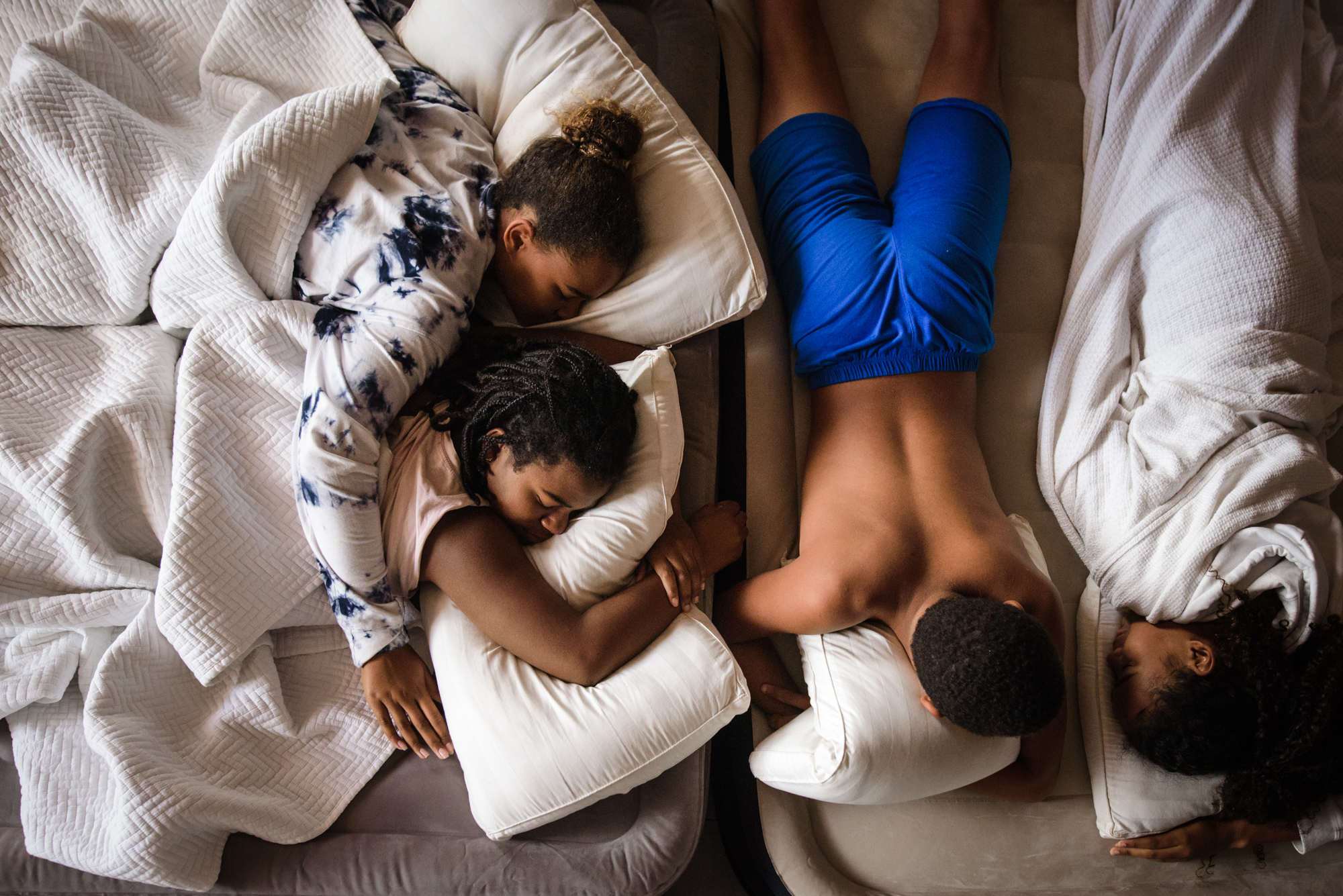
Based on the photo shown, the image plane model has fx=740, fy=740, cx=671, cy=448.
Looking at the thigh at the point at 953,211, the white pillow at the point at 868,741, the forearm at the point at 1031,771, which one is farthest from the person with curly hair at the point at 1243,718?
the thigh at the point at 953,211

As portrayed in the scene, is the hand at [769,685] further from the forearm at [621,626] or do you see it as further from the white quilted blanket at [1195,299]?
the white quilted blanket at [1195,299]

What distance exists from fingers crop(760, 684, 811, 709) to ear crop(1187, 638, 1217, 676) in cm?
55

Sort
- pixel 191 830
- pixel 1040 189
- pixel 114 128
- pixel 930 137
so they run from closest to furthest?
pixel 191 830 → pixel 114 128 → pixel 930 137 → pixel 1040 189

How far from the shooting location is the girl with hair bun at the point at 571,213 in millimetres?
1051

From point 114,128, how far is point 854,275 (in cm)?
110

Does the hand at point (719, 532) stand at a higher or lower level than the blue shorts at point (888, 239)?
lower

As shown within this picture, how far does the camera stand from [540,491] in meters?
0.96

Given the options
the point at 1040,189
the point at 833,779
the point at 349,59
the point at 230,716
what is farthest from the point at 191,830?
the point at 1040,189

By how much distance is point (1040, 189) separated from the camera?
142 centimetres

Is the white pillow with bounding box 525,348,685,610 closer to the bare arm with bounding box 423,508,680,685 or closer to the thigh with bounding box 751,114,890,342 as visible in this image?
the bare arm with bounding box 423,508,680,685

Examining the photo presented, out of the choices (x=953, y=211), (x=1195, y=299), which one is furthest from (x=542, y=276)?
(x=1195, y=299)

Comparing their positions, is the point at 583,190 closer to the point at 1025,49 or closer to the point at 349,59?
the point at 349,59

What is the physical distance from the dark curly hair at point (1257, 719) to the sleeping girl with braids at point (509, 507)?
0.73m

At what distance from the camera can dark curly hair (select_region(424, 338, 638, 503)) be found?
3.08 feet
